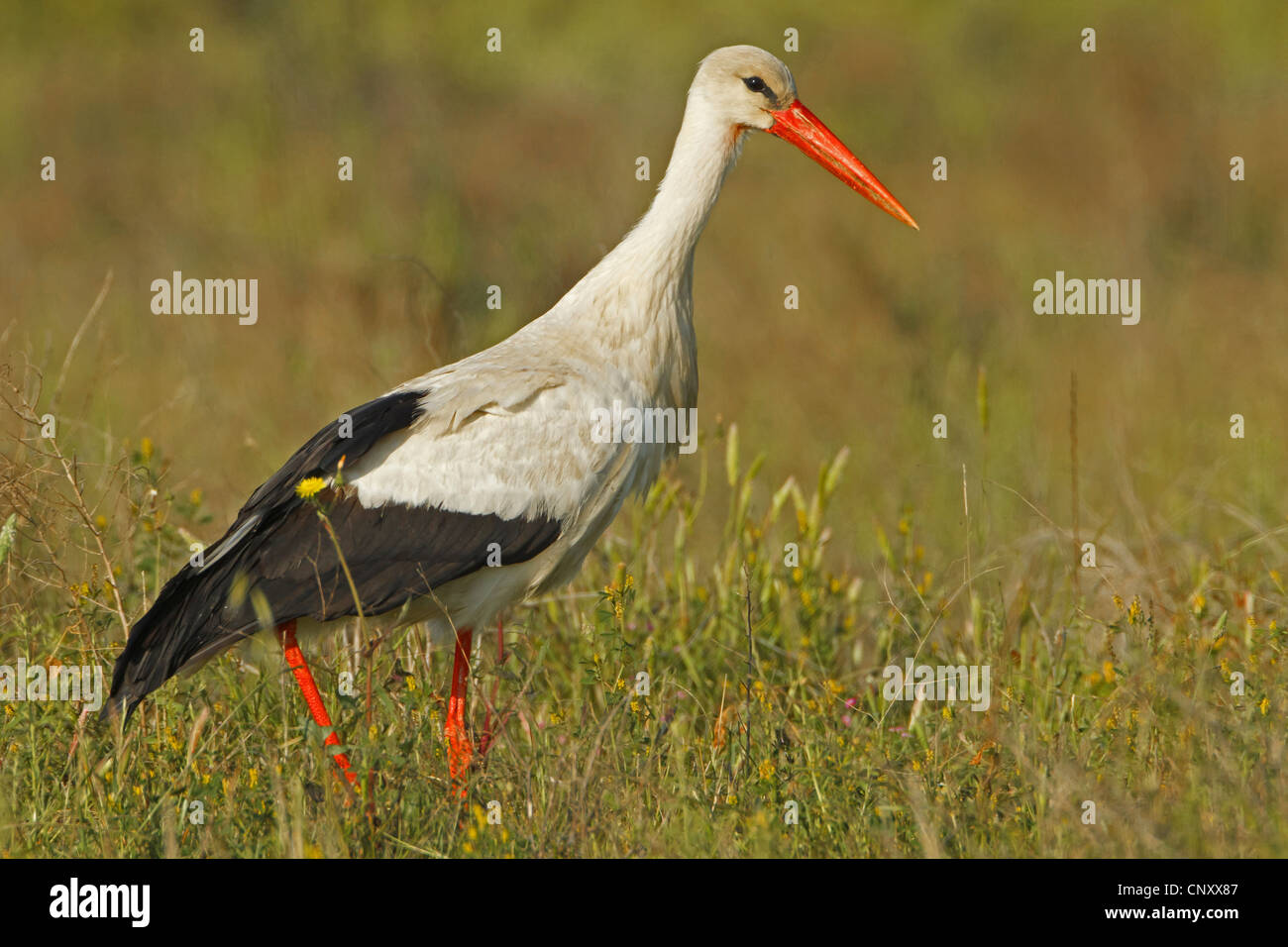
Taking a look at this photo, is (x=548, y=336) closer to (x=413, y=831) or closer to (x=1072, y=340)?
(x=413, y=831)

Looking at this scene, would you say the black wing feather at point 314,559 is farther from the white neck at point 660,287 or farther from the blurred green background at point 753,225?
the blurred green background at point 753,225

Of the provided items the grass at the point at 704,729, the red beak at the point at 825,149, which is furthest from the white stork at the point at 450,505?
the red beak at the point at 825,149

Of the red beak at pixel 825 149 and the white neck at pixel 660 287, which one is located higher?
the red beak at pixel 825 149

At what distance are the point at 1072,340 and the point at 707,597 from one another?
4.28 m

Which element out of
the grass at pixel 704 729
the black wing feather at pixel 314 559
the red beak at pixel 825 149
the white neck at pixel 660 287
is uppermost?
the red beak at pixel 825 149

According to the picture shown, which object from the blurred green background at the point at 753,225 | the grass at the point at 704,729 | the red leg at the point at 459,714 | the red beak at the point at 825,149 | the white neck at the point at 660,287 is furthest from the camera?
the blurred green background at the point at 753,225

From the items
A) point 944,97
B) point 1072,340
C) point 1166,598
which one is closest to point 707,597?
point 1166,598

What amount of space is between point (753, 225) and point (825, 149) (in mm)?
5353

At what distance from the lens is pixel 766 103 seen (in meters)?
4.63

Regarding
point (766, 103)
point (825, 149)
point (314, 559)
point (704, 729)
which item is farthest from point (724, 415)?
point (314, 559)

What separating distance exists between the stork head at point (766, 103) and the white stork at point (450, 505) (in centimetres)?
50

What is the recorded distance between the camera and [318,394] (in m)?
7.81

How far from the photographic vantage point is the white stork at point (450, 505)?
13.1ft
